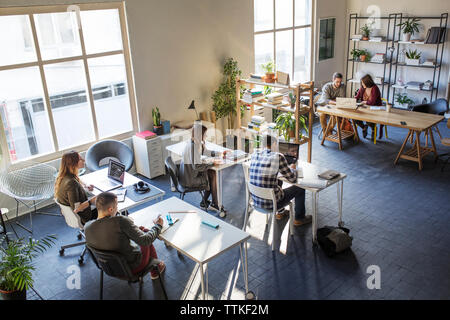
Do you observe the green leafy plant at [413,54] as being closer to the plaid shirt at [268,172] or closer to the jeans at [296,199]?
the jeans at [296,199]

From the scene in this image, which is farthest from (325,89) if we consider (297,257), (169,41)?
(297,257)

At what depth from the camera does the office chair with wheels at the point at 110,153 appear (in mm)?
6336

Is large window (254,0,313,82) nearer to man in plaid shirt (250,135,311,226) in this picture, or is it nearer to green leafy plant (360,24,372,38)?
green leafy plant (360,24,372,38)

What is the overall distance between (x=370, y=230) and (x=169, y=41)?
177 inches

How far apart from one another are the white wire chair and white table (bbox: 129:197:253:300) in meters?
2.17

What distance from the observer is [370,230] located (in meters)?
5.46

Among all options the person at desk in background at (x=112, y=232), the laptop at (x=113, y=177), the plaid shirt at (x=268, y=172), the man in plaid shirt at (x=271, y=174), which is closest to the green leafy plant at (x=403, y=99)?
the man in plaid shirt at (x=271, y=174)

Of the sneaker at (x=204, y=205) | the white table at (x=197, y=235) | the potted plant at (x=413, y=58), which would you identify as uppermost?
the potted plant at (x=413, y=58)

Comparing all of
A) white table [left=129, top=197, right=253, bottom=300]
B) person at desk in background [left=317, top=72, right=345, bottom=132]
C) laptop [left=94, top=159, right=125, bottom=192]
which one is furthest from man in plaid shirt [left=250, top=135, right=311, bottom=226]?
person at desk in background [left=317, top=72, right=345, bottom=132]

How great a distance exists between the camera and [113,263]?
3844mm

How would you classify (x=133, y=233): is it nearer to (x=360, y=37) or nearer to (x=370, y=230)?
(x=370, y=230)

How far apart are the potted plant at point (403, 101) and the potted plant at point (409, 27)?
52.3 inches

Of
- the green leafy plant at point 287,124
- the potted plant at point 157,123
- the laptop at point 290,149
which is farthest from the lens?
the potted plant at point 157,123

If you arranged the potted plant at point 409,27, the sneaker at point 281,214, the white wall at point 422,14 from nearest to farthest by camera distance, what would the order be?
the sneaker at point 281,214 → the white wall at point 422,14 → the potted plant at point 409,27
